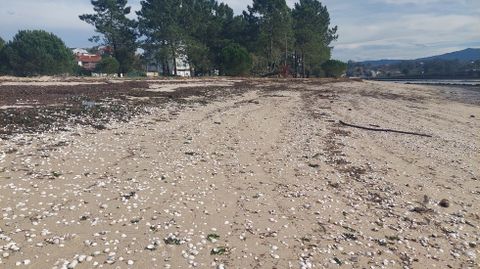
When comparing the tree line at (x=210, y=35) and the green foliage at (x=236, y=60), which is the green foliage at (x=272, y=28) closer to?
the tree line at (x=210, y=35)

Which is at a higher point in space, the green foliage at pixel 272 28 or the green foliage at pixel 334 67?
Answer: the green foliage at pixel 272 28

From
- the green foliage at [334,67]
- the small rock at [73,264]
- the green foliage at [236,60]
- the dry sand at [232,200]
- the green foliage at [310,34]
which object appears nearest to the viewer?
the small rock at [73,264]

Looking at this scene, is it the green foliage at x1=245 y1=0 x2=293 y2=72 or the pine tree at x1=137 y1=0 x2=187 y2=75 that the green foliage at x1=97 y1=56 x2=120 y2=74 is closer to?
the pine tree at x1=137 y1=0 x2=187 y2=75

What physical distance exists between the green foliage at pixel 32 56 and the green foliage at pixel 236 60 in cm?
3047

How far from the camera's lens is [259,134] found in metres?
17.2

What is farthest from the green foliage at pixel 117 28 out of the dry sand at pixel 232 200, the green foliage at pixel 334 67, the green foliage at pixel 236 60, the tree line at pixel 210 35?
the dry sand at pixel 232 200

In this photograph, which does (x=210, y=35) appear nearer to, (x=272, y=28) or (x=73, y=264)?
(x=272, y=28)

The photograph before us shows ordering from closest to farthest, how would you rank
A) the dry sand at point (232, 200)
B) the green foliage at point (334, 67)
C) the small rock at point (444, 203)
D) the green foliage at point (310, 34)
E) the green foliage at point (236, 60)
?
the dry sand at point (232, 200), the small rock at point (444, 203), the green foliage at point (236, 60), the green foliage at point (310, 34), the green foliage at point (334, 67)

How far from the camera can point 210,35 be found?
258 ft

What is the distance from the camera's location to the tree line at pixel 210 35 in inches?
2726

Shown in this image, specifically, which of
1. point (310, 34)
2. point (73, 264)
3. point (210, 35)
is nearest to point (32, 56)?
point (210, 35)

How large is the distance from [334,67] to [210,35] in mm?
27525

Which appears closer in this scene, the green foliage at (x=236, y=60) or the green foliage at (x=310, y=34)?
the green foliage at (x=236, y=60)

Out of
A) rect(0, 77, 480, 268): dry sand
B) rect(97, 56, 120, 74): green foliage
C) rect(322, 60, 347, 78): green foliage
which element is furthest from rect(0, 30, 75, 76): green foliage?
rect(0, 77, 480, 268): dry sand
